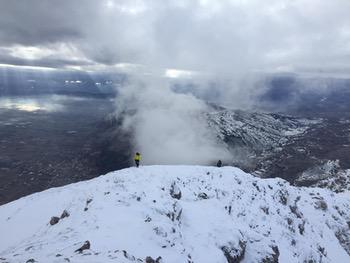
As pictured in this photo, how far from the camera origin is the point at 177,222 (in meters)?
39.4

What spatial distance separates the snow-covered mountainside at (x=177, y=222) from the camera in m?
29.9

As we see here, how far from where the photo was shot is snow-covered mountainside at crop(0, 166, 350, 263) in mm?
29938

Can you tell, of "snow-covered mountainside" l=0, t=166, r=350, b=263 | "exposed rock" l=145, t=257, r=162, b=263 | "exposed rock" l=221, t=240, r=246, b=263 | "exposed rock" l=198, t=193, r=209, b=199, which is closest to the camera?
"exposed rock" l=145, t=257, r=162, b=263

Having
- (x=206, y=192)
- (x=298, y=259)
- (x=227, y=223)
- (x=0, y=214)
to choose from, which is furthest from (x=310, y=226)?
(x=0, y=214)

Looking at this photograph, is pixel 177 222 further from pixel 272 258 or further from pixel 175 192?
pixel 272 258

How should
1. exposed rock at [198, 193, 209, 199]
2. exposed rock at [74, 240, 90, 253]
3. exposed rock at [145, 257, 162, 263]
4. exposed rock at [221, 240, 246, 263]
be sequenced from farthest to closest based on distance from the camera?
exposed rock at [198, 193, 209, 199], exposed rock at [221, 240, 246, 263], exposed rock at [145, 257, 162, 263], exposed rock at [74, 240, 90, 253]

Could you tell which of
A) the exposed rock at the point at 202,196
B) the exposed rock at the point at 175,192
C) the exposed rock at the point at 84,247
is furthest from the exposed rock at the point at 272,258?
the exposed rock at the point at 84,247

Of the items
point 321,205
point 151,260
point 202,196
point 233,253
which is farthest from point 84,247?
point 321,205

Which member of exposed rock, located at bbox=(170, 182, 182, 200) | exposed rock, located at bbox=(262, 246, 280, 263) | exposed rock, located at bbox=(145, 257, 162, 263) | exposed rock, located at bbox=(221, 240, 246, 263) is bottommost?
exposed rock, located at bbox=(262, 246, 280, 263)

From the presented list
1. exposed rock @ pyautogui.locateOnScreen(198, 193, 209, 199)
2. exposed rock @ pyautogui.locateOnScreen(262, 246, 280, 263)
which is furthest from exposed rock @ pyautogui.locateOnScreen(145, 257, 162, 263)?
exposed rock @ pyautogui.locateOnScreen(198, 193, 209, 199)

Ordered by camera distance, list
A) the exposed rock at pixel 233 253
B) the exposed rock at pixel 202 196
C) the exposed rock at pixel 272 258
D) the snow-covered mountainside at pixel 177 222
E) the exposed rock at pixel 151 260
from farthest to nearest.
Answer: the exposed rock at pixel 202 196, the exposed rock at pixel 272 258, the exposed rock at pixel 233 253, the snow-covered mountainside at pixel 177 222, the exposed rock at pixel 151 260

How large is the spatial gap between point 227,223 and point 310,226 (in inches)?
1172

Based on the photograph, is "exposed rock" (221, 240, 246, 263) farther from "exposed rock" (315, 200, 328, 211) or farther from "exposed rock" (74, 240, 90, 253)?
"exposed rock" (315, 200, 328, 211)

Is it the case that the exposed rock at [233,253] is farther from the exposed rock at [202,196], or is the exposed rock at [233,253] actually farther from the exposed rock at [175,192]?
the exposed rock at [202,196]
